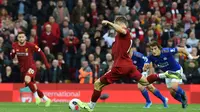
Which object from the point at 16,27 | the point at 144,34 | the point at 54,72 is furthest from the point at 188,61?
the point at 16,27

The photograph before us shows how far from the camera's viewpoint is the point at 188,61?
2667cm

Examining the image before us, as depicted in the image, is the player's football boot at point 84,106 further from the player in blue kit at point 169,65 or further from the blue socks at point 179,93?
the blue socks at point 179,93

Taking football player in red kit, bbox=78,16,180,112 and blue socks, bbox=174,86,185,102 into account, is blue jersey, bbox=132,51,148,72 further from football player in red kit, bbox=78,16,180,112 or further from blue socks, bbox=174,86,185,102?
football player in red kit, bbox=78,16,180,112

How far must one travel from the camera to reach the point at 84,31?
91.0ft

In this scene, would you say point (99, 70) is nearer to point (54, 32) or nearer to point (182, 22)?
point (54, 32)

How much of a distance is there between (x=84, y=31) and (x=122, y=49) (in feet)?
37.3

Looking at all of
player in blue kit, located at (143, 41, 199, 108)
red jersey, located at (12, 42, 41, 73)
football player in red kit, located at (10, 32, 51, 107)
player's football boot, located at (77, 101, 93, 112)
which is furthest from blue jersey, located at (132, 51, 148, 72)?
player's football boot, located at (77, 101, 93, 112)

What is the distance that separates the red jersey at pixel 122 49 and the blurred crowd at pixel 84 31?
9.16m

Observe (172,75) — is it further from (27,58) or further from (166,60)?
(27,58)

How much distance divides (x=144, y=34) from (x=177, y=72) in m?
7.98

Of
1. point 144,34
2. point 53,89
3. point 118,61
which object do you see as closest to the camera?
point 118,61

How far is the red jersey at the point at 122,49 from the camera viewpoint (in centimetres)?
1638

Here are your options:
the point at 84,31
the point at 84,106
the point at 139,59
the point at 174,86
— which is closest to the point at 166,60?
the point at 174,86

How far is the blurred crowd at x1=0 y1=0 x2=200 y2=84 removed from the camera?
26141 mm
